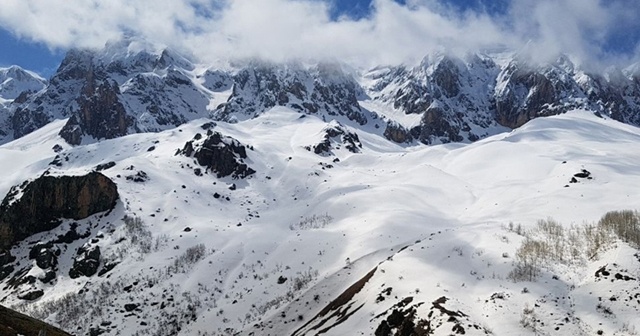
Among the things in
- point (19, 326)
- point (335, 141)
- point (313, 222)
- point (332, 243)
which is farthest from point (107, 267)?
point (335, 141)

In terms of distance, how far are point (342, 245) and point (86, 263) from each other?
39.8 m

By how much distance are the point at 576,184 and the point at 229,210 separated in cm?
6296

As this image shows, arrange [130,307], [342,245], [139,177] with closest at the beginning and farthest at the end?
[130,307]
[342,245]
[139,177]

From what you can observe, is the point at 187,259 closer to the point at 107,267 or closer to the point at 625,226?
the point at 107,267

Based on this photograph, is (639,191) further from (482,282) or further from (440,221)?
(482,282)

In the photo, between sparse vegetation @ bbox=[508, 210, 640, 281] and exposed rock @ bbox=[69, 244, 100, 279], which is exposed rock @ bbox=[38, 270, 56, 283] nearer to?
exposed rock @ bbox=[69, 244, 100, 279]

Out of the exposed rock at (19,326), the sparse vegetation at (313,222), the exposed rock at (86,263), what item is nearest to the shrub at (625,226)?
the exposed rock at (19,326)

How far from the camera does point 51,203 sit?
292 ft

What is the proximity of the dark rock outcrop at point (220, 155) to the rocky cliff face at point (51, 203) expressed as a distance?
34.3m

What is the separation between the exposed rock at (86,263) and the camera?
233ft

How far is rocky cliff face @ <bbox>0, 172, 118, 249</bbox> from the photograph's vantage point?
283 ft

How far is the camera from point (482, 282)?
97.3ft

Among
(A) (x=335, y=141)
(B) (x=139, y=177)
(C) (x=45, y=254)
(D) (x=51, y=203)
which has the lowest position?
(A) (x=335, y=141)

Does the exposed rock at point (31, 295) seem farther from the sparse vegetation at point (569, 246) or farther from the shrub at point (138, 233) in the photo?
the sparse vegetation at point (569, 246)
